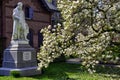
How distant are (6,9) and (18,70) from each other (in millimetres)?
9299

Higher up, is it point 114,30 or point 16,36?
point 114,30

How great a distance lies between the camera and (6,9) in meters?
24.5

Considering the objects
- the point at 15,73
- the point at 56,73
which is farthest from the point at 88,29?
the point at 56,73

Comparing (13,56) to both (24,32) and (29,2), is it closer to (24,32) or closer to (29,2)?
(24,32)

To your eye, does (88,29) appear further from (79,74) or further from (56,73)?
(56,73)

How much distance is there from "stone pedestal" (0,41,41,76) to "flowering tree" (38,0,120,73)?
8911 millimetres

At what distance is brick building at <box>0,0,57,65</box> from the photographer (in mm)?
24203

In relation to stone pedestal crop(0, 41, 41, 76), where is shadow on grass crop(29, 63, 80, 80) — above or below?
below

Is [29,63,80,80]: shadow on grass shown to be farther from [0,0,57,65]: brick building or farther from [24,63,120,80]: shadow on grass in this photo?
[0,0,57,65]: brick building

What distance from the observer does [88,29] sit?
27.7 ft

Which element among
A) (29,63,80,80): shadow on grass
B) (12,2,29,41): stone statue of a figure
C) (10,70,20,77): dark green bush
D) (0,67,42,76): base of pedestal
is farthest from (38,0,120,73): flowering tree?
(12,2,29,41): stone statue of a figure

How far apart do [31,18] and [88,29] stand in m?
19.6

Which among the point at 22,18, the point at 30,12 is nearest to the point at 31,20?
the point at 30,12

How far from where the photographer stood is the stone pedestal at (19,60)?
17219 mm
